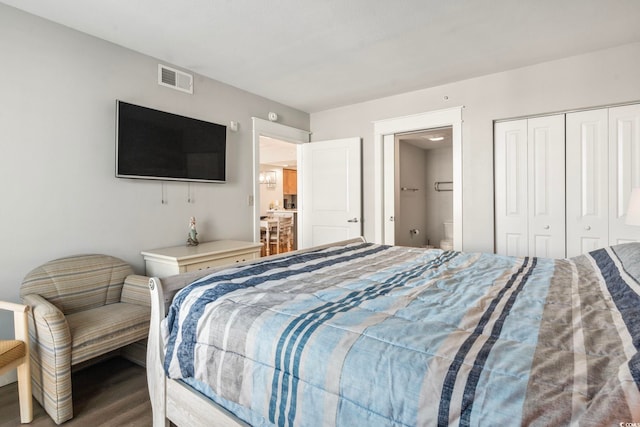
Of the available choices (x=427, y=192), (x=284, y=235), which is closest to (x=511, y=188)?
(x=427, y=192)

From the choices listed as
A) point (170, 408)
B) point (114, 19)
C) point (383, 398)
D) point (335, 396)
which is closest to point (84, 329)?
point (170, 408)

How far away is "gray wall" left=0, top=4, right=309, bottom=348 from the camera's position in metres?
2.18

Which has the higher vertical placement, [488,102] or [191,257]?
[488,102]

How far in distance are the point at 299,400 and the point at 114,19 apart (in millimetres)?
2745

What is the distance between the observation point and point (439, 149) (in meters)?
6.52

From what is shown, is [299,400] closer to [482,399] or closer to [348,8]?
[482,399]

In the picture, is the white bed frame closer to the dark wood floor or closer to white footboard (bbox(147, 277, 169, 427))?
white footboard (bbox(147, 277, 169, 427))

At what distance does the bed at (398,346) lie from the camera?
745 millimetres

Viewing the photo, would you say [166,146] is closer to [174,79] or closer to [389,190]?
[174,79]

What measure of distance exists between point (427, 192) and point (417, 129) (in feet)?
9.59

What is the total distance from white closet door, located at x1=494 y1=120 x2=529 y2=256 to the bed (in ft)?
5.36

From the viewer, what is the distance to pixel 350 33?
8.46 ft

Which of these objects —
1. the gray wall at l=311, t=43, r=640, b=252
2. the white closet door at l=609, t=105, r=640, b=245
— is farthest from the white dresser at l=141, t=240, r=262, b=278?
the white closet door at l=609, t=105, r=640, b=245

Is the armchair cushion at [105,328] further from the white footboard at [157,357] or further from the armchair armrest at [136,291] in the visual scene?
the white footboard at [157,357]
